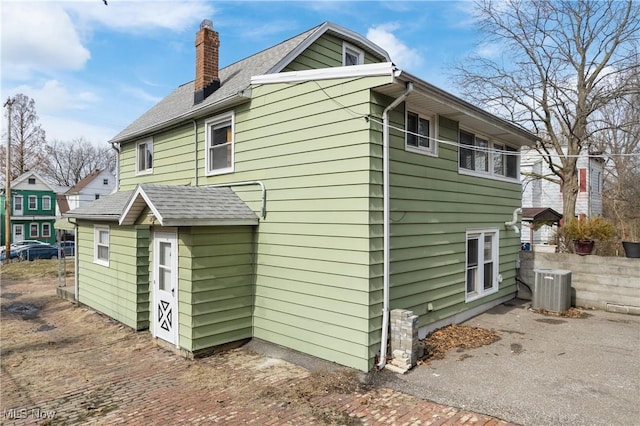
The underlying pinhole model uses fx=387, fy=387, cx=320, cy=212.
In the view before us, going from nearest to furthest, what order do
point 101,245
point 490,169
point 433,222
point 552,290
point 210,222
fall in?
1. point 210,222
2. point 433,222
3. point 552,290
4. point 490,169
5. point 101,245

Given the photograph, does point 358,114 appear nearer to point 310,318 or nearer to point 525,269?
point 310,318

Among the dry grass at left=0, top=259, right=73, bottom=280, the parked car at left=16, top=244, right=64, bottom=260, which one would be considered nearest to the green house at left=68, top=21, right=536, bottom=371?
the dry grass at left=0, top=259, right=73, bottom=280

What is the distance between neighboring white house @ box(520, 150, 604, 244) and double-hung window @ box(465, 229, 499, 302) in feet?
46.2

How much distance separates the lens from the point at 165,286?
749cm

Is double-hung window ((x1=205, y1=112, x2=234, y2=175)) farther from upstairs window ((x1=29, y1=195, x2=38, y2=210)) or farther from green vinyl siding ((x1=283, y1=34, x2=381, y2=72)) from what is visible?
upstairs window ((x1=29, y1=195, x2=38, y2=210))

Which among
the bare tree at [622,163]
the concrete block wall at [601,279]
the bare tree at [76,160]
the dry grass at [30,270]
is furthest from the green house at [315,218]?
the bare tree at [76,160]

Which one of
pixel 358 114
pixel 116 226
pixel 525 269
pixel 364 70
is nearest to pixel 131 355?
pixel 116 226

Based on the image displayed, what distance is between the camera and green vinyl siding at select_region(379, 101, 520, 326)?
21.0ft

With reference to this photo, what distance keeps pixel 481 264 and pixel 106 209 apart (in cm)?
941

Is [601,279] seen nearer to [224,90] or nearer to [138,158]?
[224,90]

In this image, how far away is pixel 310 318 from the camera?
6.41 meters

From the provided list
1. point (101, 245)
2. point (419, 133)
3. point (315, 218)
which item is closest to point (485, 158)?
point (419, 133)

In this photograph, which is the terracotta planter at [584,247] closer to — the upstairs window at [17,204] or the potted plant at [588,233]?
the potted plant at [588,233]

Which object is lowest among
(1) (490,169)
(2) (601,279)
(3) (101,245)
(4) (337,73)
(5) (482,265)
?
(2) (601,279)
